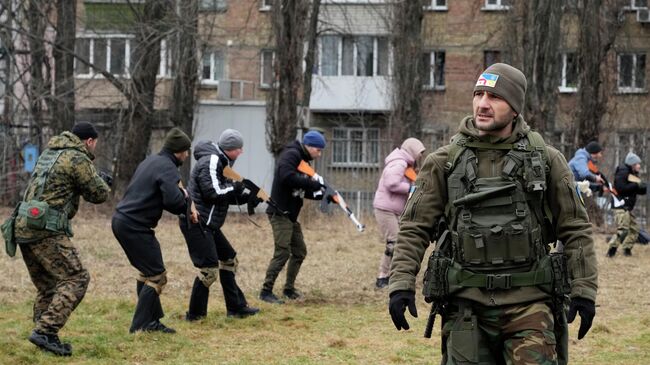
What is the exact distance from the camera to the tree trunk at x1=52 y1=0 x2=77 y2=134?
1026 inches

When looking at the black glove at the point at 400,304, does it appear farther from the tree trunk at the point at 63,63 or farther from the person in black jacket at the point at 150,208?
the tree trunk at the point at 63,63

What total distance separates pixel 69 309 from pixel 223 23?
31.2 metres

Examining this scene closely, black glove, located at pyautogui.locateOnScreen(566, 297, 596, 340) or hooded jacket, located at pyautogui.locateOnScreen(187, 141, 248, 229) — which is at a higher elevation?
hooded jacket, located at pyautogui.locateOnScreen(187, 141, 248, 229)

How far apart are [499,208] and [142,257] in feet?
15.9

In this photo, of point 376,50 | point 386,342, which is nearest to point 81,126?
point 386,342

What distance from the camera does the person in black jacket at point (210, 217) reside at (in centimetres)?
1013

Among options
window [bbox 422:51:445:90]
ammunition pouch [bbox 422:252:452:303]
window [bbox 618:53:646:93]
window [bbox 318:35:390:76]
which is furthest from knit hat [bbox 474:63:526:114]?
window [bbox 422:51:445:90]

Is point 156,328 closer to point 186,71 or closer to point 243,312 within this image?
point 243,312

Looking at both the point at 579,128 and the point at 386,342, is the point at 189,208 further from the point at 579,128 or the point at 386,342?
the point at 579,128

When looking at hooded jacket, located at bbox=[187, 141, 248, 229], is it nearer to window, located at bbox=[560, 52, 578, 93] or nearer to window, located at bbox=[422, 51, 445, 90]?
window, located at bbox=[560, 52, 578, 93]

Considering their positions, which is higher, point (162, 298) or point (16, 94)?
point (16, 94)

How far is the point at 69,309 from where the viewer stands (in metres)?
8.66

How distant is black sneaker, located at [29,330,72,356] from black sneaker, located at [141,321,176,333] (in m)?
1.09

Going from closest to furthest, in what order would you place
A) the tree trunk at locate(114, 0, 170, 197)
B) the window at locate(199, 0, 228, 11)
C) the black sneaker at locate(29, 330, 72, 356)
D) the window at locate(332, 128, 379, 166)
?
1. the black sneaker at locate(29, 330, 72, 356)
2. the tree trunk at locate(114, 0, 170, 197)
3. the window at locate(199, 0, 228, 11)
4. the window at locate(332, 128, 379, 166)
